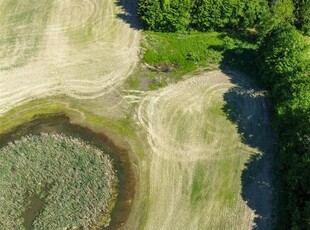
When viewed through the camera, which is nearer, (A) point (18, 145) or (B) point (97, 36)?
(A) point (18, 145)

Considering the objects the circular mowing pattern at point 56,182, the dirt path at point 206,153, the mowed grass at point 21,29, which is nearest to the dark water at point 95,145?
the circular mowing pattern at point 56,182

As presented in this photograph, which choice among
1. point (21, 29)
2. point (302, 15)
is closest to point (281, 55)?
point (302, 15)

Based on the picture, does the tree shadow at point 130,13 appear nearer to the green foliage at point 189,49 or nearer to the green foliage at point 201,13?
the green foliage at point 201,13

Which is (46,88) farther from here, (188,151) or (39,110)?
(188,151)

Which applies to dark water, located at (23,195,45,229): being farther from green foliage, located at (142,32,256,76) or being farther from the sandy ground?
green foliage, located at (142,32,256,76)

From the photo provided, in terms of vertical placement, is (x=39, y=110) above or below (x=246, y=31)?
below

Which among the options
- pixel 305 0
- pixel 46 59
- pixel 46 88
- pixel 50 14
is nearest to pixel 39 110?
pixel 46 88

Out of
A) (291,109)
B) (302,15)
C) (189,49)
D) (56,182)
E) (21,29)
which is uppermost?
(302,15)

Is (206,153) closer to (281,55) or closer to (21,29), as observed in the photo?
(281,55)
